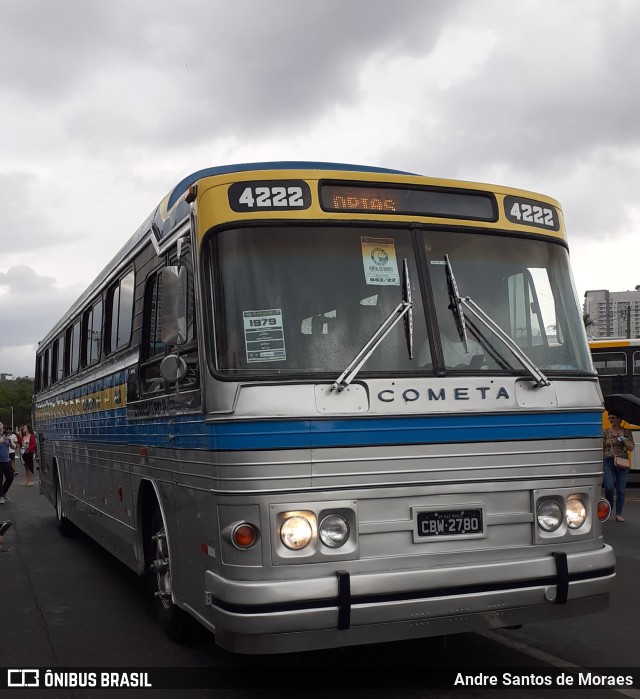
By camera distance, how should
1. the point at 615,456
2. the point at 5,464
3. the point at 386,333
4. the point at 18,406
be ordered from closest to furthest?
the point at 386,333
the point at 615,456
the point at 5,464
the point at 18,406

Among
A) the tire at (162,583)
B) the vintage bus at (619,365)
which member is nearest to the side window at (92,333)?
the tire at (162,583)

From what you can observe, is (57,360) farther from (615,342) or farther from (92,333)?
Result: (615,342)

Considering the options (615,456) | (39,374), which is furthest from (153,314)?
(39,374)

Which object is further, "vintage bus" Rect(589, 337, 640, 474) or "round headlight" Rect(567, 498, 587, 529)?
"vintage bus" Rect(589, 337, 640, 474)

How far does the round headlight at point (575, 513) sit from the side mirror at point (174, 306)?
8.37ft

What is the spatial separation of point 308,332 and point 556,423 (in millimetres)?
1639

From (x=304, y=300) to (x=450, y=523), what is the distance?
1520 mm

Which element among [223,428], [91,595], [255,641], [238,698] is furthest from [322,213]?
[91,595]

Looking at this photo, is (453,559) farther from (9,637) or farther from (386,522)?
(9,637)

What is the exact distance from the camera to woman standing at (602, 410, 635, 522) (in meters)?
13.5

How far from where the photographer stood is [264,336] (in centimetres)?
512

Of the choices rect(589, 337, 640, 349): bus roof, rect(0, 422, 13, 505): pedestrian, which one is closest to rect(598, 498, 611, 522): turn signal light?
rect(0, 422, 13, 505): pedestrian

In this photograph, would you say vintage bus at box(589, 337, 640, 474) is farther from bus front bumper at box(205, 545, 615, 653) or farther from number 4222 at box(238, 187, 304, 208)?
number 4222 at box(238, 187, 304, 208)

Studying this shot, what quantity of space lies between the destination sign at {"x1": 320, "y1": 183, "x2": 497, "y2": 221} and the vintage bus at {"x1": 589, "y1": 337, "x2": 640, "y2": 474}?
1603 cm
